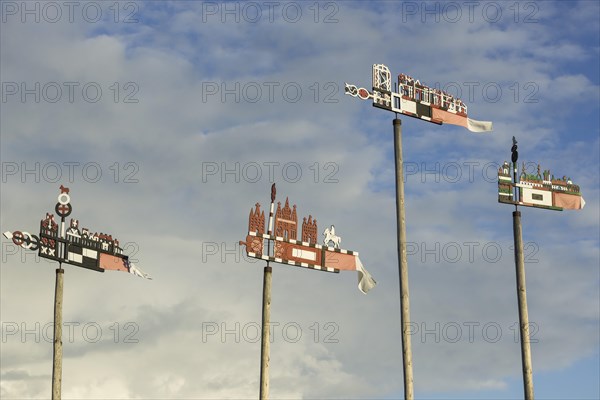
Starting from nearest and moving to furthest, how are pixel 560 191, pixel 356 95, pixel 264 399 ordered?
pixel 264 399 < pixel 356 95 < pixel 560 191

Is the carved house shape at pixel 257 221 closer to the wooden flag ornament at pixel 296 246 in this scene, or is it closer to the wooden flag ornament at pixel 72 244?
the wooden flag ornament at pixel 296 246

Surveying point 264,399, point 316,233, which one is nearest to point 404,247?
point 316,233

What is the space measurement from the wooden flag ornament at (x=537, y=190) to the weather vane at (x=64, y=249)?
1325cm

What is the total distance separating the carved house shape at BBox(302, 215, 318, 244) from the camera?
33.9 metres

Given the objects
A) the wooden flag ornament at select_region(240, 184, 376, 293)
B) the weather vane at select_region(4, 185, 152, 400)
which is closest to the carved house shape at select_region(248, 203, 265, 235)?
the wooden flag ornament at select_region(240, 184, 376, 293)

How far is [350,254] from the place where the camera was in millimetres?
34594

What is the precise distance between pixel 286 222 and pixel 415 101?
586 cm

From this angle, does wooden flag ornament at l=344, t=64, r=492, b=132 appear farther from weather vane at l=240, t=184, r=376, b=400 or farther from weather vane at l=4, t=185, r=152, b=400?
weather vane at l=4, t=185, r=152, b=400

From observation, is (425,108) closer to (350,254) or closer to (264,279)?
(350,254)

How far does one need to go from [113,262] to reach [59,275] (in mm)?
2932

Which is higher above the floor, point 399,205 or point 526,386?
point 399,205

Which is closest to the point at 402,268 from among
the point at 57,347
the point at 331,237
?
the point at 331,237

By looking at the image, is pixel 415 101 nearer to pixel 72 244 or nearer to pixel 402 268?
pixel 402 268

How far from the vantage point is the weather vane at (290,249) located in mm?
32438
